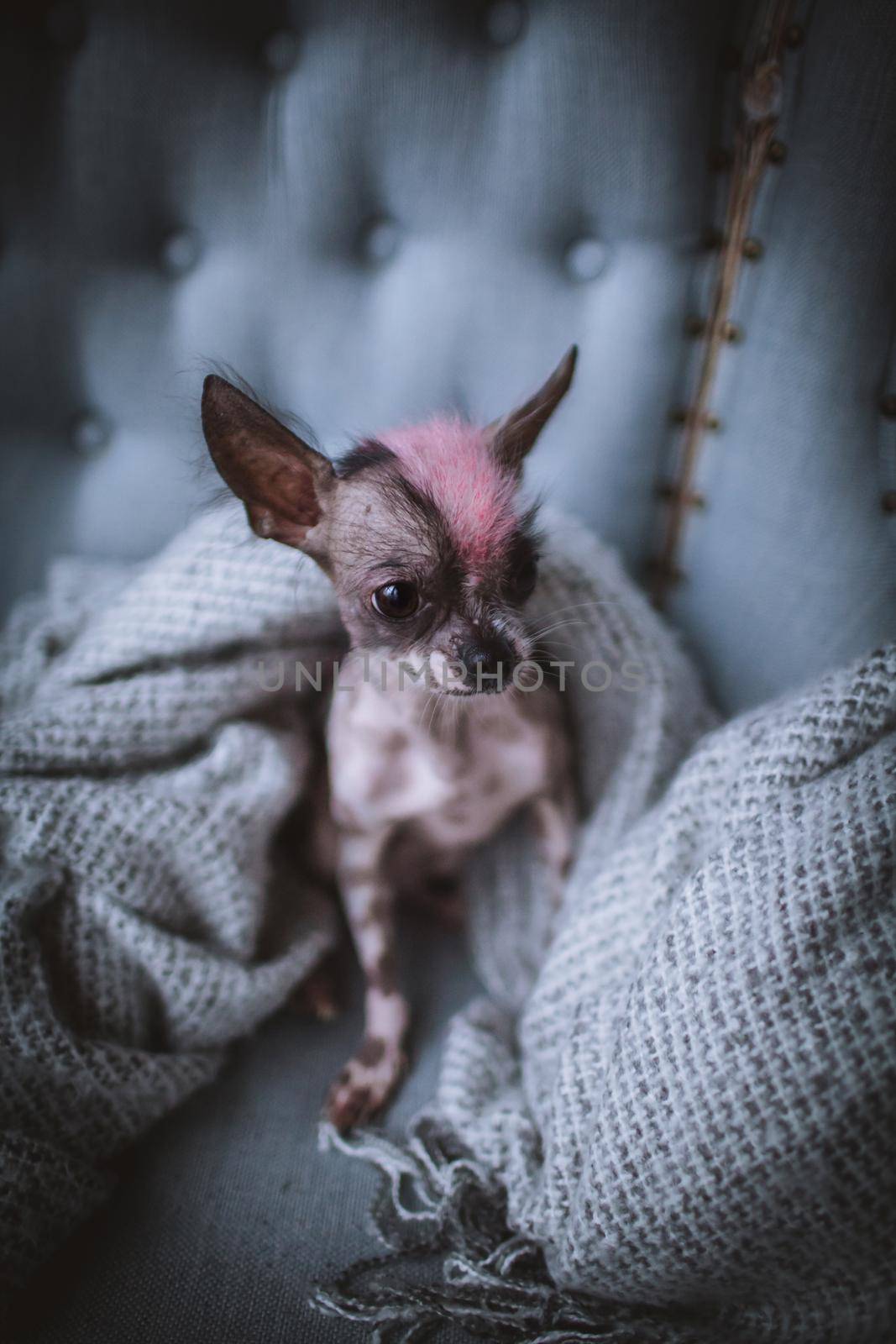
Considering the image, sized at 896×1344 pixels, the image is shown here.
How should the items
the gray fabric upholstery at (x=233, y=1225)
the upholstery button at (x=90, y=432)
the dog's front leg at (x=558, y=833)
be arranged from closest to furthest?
the gray fabric upholstery at (x=233, y=1225)
the dog's front leg at (x=558, y=833)
the upholstery button at (x=90, y=432)

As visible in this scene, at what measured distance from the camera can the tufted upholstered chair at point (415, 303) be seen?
0.75m

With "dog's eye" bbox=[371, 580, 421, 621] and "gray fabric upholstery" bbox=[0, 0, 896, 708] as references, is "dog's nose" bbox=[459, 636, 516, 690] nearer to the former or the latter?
"dog's eye" bbox=[371, 580, 421, 621]

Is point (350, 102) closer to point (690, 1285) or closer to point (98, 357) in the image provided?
point (98, 357)

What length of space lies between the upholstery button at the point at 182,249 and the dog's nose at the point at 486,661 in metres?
0.75

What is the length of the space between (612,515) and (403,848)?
0.53 meters

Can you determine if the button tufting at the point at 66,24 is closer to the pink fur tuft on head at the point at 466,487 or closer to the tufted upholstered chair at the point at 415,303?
the tufted upholstered chair at the point at 415,303

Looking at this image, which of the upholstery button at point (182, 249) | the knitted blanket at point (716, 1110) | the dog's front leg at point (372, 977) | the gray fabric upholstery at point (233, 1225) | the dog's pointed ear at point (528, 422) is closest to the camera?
the knitted blanket at point (716, 1110)

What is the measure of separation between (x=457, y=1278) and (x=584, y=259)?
1088 mm

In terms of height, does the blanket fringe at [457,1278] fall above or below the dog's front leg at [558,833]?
below

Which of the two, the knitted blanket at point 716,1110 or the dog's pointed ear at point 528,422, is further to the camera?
the dog's pointed ear at point 528,422

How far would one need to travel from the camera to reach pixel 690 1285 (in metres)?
0.57

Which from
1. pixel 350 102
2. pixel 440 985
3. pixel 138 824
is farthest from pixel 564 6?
pixel 440 985

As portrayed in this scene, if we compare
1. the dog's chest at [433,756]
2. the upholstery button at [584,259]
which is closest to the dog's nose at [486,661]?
the dog's chest at [433,756]

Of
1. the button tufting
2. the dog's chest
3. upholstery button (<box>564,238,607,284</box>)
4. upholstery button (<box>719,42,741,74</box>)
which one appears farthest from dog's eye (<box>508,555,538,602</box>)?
the button tufting
